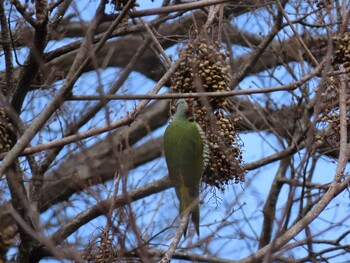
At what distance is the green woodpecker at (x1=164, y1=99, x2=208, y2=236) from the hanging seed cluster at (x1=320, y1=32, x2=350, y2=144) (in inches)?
30.2

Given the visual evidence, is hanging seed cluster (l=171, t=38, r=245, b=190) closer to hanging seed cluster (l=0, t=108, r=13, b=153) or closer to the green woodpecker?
the green woodpecker

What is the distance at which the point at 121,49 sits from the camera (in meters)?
9.44

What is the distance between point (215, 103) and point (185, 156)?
551 millimetres

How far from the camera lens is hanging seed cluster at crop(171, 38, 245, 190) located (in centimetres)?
432

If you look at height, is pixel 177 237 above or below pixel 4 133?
below

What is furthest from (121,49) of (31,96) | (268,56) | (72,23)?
(31,96)

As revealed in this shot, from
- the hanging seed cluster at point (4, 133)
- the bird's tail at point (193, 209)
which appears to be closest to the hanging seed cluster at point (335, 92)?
the bird's tail at point (193, 209)

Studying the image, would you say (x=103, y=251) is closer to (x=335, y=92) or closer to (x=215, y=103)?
(x=215, y=103)

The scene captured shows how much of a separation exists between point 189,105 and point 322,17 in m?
1.83

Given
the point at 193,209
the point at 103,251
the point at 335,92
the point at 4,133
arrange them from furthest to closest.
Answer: the point at 335,92 < the point at 193,209 < the point at 4,133 < the point at 103,251

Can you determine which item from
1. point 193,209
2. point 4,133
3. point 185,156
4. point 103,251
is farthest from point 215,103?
point 4,133

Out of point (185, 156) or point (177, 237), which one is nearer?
point (177, 237)

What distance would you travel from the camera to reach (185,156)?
4.88 metres

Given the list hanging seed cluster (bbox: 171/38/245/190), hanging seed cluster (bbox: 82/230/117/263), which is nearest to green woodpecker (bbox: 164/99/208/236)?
hanging seed cluster (bbox: 171/38/245/190)
